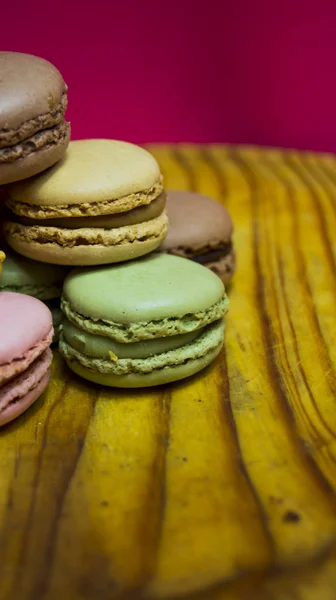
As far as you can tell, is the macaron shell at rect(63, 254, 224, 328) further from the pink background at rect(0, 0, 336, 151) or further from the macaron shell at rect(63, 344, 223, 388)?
the pink background at rect(0, 0, 336, 151)

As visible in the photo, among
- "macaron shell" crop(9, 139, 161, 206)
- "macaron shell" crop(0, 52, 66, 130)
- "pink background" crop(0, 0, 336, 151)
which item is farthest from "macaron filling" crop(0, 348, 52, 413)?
"pink background" crop(0, 0, 336, 151)

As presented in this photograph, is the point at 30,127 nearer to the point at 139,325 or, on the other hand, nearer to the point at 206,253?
the point at 139,325

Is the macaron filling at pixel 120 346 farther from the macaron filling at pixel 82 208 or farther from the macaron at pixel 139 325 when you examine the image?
the macaron filling at pixel 82 208

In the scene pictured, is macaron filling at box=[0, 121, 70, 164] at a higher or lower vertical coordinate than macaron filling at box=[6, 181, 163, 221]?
higher

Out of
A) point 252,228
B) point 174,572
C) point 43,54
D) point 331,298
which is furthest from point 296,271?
point 43,54

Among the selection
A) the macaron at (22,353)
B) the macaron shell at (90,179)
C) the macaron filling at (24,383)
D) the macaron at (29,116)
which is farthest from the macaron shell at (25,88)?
the macaron filling at (24,383)

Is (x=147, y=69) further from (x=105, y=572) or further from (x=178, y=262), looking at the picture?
(x=105, y=572)

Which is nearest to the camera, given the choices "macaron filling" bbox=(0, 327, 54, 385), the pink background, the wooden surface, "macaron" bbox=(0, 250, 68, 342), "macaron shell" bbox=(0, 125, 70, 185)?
the wooden surface
